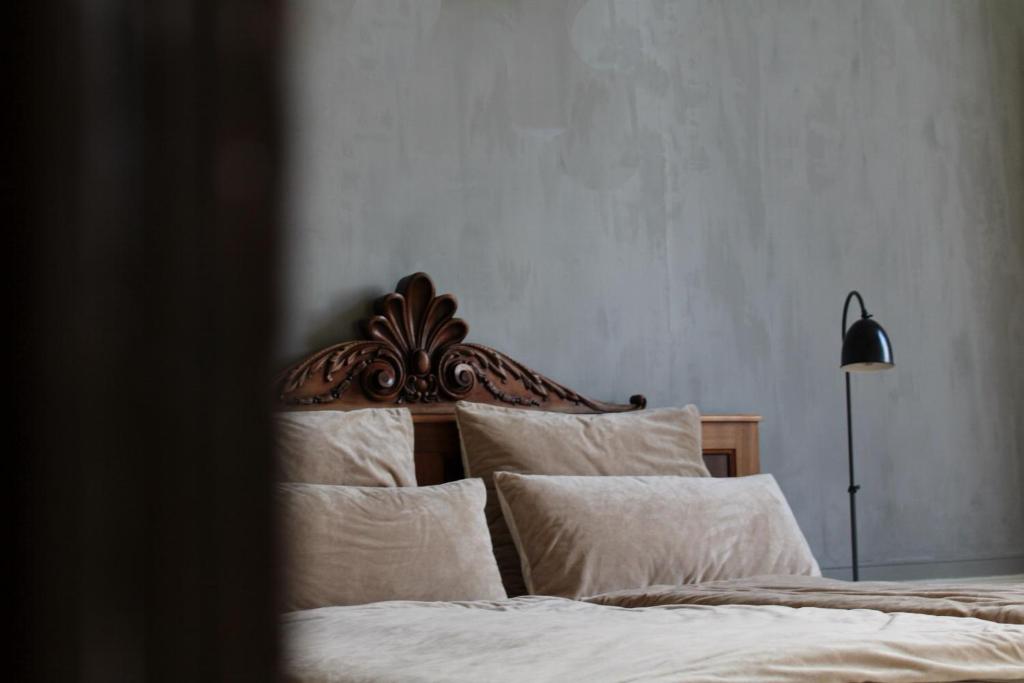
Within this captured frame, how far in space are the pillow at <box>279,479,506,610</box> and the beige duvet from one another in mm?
327

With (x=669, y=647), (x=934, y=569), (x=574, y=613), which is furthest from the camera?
(x=934, y=569)

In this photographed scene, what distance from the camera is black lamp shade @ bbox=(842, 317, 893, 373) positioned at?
3762mm

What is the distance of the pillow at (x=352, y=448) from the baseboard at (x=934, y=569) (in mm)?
1872

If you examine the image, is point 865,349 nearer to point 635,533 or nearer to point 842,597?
point 635,533

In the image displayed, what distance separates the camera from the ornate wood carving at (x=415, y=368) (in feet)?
11.0

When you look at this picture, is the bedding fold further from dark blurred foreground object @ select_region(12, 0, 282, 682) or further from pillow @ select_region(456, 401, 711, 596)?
dark blurred foreground object @ select_region(12, 0, 282, 682)

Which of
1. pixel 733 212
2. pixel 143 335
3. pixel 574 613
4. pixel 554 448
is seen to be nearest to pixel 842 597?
pixel 574 613

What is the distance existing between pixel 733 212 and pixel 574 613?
2191 mm

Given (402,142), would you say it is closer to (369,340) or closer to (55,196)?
(369,340)

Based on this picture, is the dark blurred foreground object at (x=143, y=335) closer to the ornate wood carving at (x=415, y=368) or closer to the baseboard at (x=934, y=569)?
the ornate wood carving at (x=415, y=368)

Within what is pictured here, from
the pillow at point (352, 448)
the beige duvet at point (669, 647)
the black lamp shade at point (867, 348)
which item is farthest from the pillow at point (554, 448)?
the beige duvet at point (669, 647)

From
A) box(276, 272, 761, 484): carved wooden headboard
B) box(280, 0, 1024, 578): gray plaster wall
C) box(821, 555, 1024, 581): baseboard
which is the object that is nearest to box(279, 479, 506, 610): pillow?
box(276, 272, 761, 484): carved wooden headboard

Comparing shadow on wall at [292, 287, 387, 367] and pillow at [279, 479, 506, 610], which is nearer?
pillow at [279, 479, 506, 610]

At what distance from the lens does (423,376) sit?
347 centimetres
